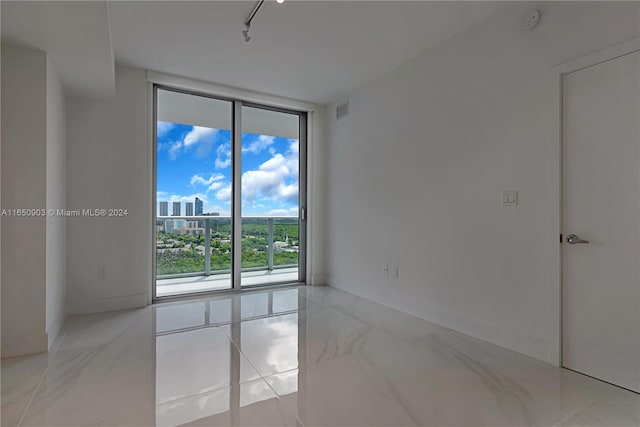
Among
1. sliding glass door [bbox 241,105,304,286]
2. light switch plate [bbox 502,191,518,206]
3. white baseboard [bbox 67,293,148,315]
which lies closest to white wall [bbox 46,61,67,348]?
white baseboard [bbox 67,293,148,315]

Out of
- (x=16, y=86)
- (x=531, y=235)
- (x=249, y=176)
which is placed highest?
(x=16, y=86)

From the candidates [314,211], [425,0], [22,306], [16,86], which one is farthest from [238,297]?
[425,0]

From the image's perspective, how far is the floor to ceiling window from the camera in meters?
4.11

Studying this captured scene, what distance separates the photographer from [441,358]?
94.1 inches

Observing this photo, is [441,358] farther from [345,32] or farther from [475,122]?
[345,32]

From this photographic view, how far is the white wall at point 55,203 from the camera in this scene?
101 inches

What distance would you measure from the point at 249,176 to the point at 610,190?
3.81m

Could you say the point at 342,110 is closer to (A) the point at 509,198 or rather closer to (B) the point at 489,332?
(A) the point at 509,198

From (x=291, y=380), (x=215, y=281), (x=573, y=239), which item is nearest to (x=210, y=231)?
(x=215, y=281)

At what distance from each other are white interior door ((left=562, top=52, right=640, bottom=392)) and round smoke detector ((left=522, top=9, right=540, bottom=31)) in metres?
0.49

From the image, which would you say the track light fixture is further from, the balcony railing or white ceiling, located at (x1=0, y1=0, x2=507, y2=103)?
the balcony railing

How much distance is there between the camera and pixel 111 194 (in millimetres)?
3521

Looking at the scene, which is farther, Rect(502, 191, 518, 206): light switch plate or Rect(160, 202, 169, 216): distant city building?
Rect(160, 202, 169, 216): distant city building

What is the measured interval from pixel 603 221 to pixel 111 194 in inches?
170
